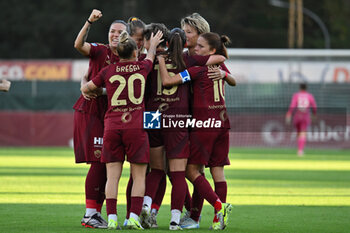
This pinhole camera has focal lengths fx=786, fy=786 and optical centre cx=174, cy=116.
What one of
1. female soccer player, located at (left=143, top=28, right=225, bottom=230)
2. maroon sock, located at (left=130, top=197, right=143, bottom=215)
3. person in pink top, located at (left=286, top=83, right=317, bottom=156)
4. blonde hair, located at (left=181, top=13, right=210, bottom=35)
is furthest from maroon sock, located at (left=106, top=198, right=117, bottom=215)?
person in pink top, located at (left=286, top=83, right=317, bottom=156)

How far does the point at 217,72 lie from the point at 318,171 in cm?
967

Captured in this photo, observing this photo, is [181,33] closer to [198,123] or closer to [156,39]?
[156,39]

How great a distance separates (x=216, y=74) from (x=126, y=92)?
1034 millimetres

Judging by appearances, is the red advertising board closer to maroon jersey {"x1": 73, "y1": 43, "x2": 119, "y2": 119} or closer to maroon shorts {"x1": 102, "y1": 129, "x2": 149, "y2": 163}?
maroon jersey {"x1": 73, "y1": 43, "x2": 119, "y2": 119}

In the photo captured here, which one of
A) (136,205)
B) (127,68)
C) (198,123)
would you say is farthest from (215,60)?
(136,205)

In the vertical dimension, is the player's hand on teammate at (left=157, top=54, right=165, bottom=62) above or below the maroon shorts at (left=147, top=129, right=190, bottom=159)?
above

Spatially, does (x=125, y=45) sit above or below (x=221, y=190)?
above

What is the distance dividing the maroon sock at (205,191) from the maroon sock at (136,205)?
2.19 ft

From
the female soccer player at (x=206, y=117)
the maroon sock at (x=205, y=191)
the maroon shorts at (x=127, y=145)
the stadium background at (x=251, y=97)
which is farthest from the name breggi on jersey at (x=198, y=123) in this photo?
the stadium background at (x=251, y=97)

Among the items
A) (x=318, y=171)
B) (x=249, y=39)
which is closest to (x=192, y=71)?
(x=318, y=171)

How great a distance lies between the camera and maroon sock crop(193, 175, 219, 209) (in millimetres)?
8164

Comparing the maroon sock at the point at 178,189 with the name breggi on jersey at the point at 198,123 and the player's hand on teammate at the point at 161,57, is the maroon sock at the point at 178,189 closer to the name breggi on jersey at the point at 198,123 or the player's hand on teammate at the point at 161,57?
the name breggi on jersey at the point at 198,123

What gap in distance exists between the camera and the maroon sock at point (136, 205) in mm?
7922

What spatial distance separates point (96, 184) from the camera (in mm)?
8469
